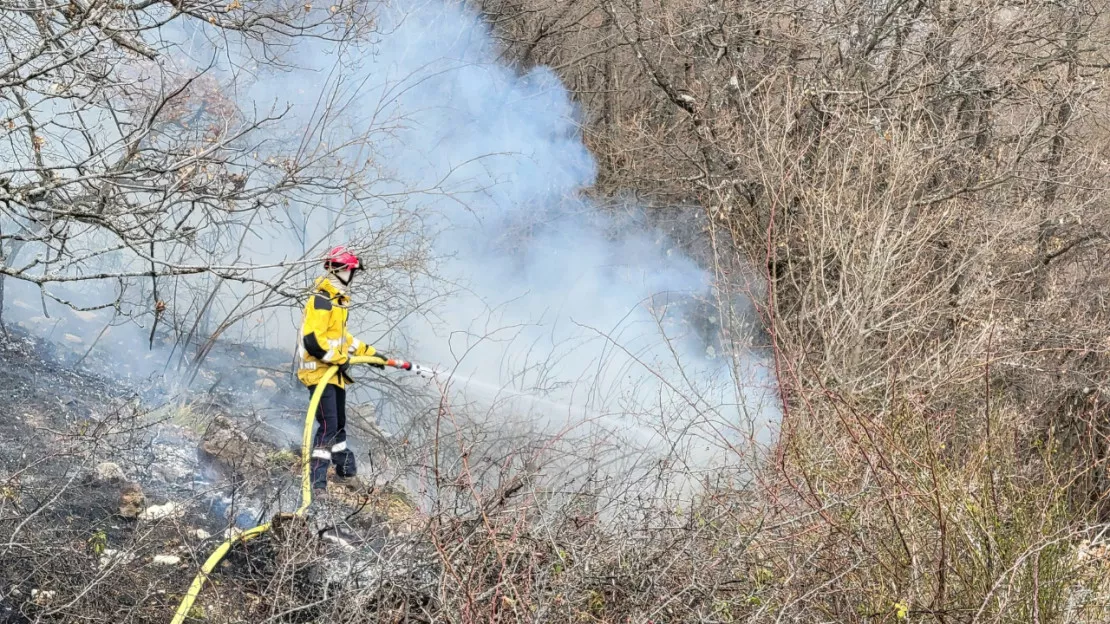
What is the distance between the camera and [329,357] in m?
6.68

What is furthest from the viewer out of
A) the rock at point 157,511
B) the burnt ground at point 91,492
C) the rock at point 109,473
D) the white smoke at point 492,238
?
the white smoke at point 492,238

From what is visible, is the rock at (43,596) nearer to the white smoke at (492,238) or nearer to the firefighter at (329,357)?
the firefighter at (329,357)

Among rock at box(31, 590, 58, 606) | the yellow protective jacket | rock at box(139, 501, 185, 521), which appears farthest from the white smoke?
rock at box(31, 590, 58, 606)

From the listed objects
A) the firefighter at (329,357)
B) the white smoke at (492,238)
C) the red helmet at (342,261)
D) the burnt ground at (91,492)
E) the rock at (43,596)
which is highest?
the white smoke at (492,238)

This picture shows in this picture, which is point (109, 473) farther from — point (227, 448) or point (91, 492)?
point (227, 448)

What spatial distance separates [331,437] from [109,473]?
138 centimetres

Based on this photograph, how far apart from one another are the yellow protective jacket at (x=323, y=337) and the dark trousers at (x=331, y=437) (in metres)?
0.11

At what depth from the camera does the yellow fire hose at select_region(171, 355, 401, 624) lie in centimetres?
463

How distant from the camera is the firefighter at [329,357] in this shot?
660 centimetres

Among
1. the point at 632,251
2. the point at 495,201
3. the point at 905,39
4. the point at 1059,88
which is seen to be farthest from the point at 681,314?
the point at 1059,88

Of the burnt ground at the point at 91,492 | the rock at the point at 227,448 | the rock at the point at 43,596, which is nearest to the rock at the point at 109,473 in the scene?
the burnt ground at the point at 91,492

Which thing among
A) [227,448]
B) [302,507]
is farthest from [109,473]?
[302,507]

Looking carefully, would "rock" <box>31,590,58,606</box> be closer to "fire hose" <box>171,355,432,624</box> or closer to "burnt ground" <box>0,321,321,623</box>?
"burnt ground" <box>0,321,321,623</box>

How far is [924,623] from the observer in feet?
12.9
